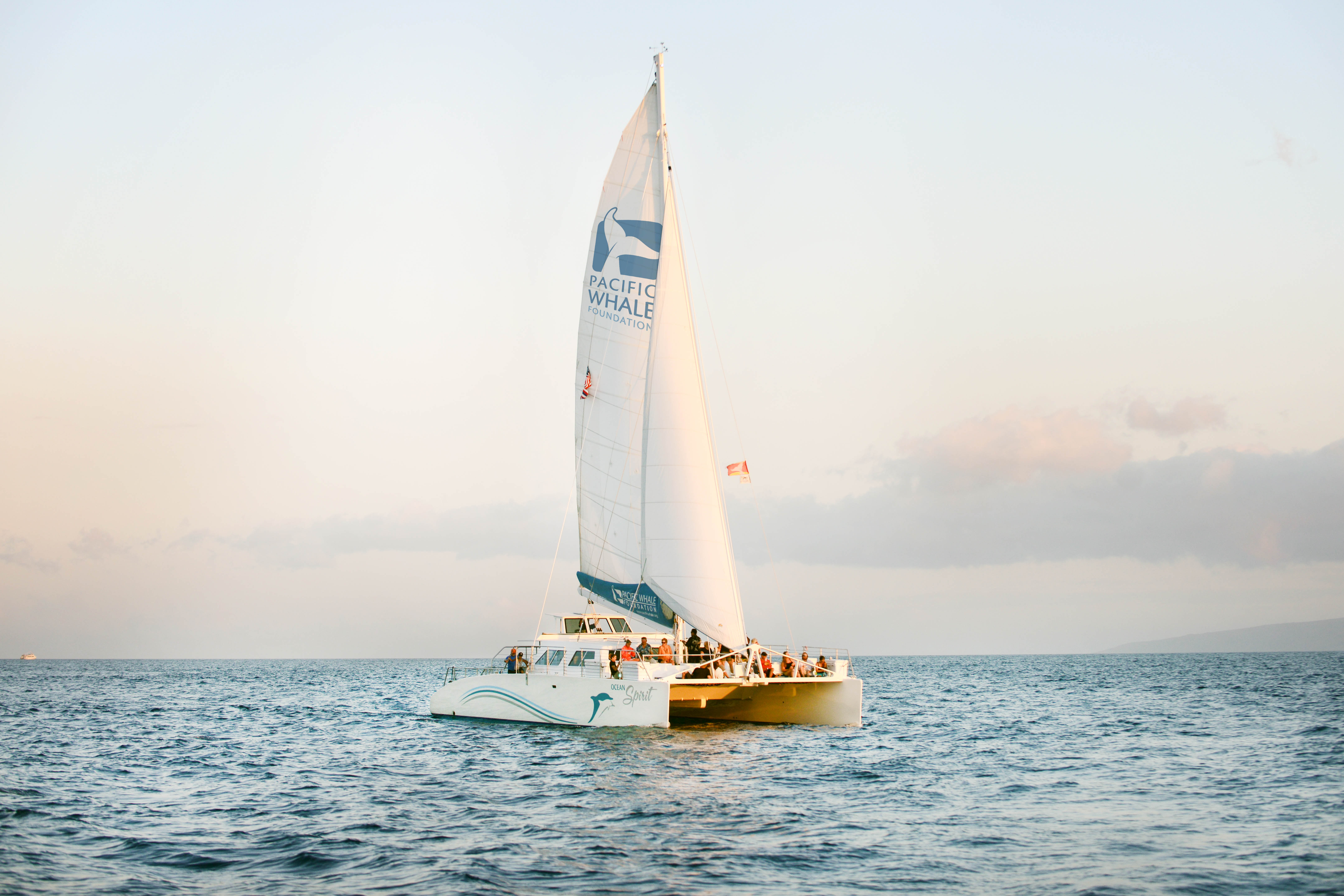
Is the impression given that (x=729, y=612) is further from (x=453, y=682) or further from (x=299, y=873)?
(x=299, y=873)

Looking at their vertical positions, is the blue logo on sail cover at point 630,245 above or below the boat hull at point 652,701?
above

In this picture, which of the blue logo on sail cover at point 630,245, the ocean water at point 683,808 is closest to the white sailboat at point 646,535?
the blue logo on sail cover at point 630,245

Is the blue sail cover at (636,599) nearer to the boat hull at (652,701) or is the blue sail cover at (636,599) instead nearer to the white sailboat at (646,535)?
the white sailboat at (646,535)

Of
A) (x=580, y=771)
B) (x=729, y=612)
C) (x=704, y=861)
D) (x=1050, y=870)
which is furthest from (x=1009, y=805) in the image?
(x=729, y=612)

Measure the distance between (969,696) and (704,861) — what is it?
43.6m

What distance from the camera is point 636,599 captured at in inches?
1152

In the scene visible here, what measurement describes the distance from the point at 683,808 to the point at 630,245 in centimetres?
1821

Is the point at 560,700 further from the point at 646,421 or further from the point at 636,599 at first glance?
the point at 646,421

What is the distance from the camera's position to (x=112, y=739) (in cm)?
3047

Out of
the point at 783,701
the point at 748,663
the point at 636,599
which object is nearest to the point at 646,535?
the point at 636,599

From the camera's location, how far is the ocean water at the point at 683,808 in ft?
41.1

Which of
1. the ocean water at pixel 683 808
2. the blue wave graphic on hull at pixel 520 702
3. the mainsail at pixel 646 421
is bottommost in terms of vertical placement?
the ocean water at pixel 683 808

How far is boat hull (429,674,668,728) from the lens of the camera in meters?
25.2

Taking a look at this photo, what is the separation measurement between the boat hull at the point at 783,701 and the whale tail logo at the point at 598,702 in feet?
5.35
